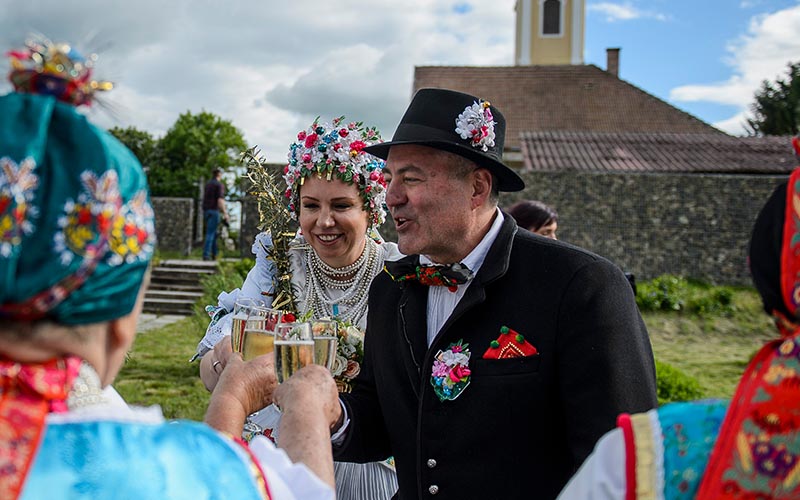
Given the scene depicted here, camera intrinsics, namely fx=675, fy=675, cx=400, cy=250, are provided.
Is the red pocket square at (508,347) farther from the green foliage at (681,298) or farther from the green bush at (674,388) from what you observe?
the green foliage at (681,298)

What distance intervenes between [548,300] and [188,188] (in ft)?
99.0

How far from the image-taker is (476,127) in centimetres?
258

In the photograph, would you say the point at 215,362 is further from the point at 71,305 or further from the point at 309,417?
the point at 71,305

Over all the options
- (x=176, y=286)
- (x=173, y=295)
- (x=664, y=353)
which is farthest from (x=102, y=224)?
(x=176, y=286)

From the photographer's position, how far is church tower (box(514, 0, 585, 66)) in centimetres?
3734

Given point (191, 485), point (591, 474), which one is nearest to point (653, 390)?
point (591, 474)

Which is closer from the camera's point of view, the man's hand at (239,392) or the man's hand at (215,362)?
the man's hand at (239,392)

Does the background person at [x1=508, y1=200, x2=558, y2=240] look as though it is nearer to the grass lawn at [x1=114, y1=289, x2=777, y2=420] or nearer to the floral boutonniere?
the floral boutonniere

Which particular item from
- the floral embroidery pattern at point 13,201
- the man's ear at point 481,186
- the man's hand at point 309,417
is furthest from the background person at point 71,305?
the man's ear at point 481,186

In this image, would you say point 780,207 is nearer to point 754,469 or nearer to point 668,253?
point 754,469

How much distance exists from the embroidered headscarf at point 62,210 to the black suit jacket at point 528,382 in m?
1.41

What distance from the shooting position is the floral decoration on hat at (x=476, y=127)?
258 centimetres

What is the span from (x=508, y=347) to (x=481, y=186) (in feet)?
2.28

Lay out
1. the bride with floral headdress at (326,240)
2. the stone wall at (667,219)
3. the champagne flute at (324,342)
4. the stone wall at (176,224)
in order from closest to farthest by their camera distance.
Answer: the champagne flute at (324,342) → the bride with floral headdress at (326,240) → the stone wall at (667,219) → the stone wall at (176,224)
